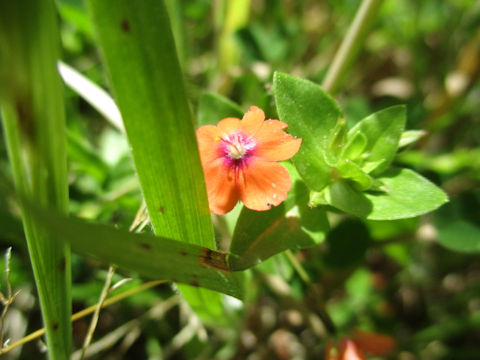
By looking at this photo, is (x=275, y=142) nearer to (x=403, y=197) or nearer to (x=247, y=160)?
(x=247, y=160)

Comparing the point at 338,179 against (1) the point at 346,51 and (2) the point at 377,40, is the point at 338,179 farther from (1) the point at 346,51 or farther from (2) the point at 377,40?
(2) the point at 377,40

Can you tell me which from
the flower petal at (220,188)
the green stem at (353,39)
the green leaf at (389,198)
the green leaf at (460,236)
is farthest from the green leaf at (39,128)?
the green leaf at (460,236)

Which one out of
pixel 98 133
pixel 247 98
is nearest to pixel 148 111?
pixel 247 98

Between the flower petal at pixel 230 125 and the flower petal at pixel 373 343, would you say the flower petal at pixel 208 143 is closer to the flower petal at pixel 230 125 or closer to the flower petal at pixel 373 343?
the flower petal at pixel 230 125

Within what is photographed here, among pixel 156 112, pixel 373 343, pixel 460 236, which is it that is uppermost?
pixel 156 112

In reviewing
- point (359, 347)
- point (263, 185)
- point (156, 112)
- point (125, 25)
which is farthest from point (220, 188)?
point (359, 347)
